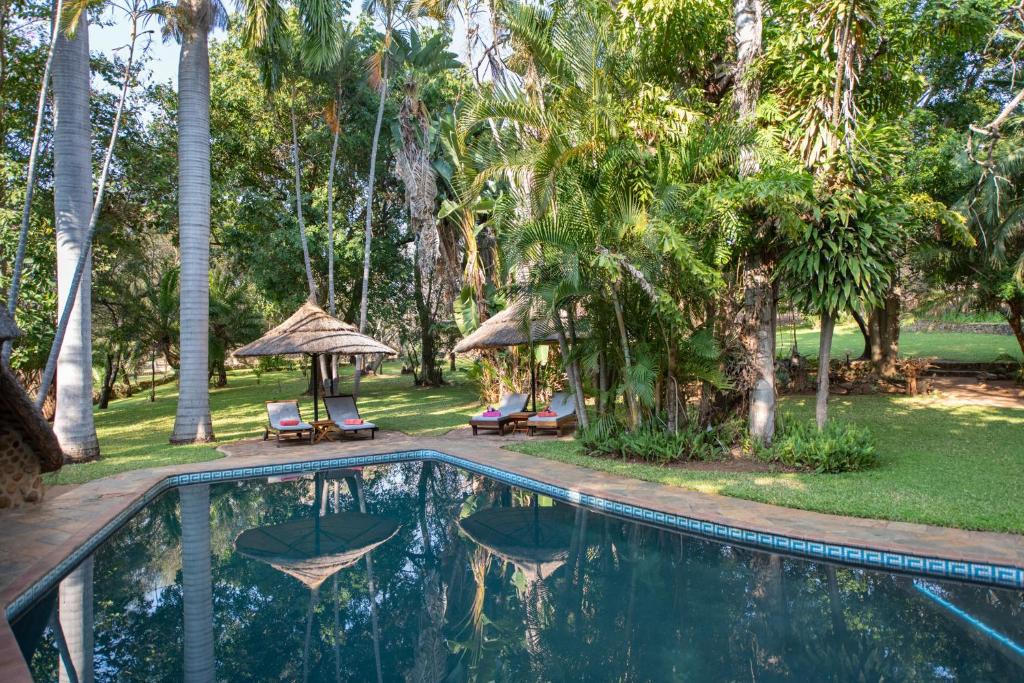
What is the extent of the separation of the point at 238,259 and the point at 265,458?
40.6 ft

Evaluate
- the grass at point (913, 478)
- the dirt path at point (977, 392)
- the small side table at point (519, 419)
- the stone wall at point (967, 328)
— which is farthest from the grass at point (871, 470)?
the stone wall at point (967, 328)

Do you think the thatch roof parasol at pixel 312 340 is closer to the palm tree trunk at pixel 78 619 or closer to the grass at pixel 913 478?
the grass at pixel 913 478

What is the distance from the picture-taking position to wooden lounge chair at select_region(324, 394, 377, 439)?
12688 mm

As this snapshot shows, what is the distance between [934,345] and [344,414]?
26025mm

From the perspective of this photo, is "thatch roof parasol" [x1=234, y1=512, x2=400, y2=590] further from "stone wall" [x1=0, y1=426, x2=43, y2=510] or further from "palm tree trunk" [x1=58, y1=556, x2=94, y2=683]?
"stone wall" [x1=0, y1=426, x2=43, y2=510]

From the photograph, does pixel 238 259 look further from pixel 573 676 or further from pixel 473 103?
pixel 573 676

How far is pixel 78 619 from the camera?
5102 mm

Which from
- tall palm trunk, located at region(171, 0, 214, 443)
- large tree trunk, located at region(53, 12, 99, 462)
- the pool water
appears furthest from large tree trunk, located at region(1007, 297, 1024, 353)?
large tree trunk, located at region(53, 12, 99, 462)

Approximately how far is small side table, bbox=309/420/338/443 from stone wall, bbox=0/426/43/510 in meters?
5.23

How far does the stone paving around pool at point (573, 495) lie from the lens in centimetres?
525

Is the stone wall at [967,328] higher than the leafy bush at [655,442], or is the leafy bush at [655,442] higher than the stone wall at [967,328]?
the stone wall at [967,328]

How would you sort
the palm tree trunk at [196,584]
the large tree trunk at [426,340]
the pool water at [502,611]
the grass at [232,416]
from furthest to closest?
1. the large tree trunk at [426,340]
2. the grass at [232,416]
3. the palm tree trunk at [196,584]
4. the pool water at [502,611]

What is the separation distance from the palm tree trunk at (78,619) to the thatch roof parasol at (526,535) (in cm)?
336

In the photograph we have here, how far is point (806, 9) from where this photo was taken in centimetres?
836
